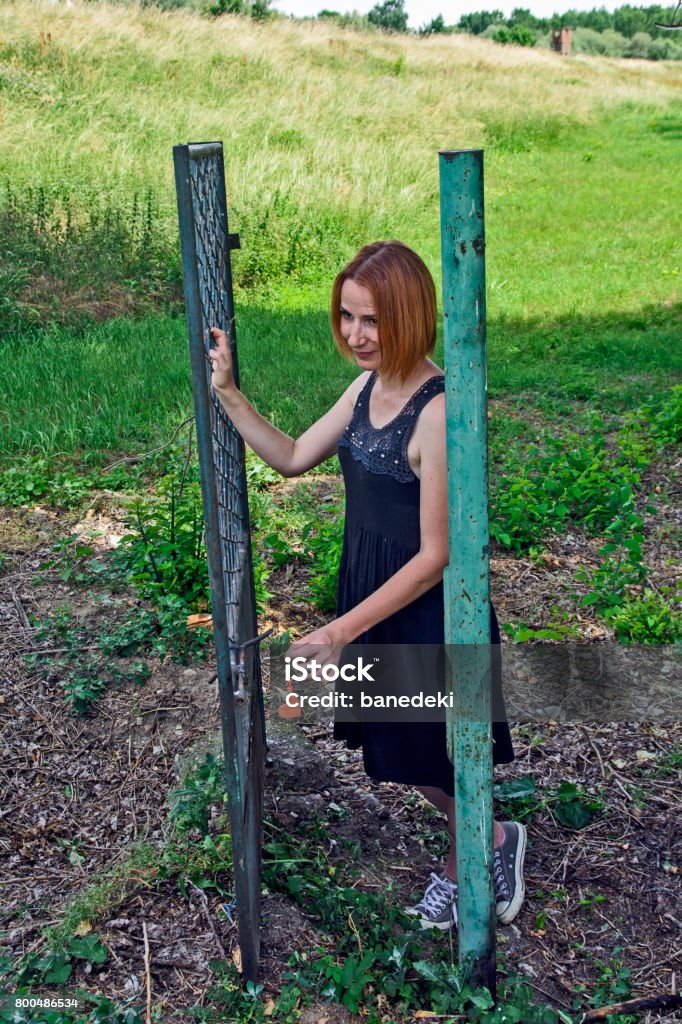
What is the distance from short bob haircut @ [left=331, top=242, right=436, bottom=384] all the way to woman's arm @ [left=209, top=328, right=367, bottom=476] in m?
0.32

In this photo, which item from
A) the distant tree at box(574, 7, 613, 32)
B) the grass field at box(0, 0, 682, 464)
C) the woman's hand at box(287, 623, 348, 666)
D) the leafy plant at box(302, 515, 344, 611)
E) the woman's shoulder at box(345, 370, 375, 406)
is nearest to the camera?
the woman's hand at box(287, 623, 348, 666)

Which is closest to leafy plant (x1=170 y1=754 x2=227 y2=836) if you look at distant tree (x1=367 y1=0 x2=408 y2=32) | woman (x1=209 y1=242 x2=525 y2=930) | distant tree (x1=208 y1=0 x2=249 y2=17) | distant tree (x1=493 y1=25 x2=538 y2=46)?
woman (x1=209 y1=242 x2=525 y2=930)

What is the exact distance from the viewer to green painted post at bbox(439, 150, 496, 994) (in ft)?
6.53

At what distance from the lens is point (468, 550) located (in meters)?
2.19

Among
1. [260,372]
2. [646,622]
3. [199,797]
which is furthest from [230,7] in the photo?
[199,797]

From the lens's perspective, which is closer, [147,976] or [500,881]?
[147,976]

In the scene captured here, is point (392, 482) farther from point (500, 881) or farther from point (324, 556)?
point (324, 556)

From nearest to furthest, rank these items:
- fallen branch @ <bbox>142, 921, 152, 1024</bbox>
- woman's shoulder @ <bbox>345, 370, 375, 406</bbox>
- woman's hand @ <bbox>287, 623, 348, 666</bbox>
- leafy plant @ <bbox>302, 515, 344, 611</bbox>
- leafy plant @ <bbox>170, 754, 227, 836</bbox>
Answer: woman's hand @ <bbox>287, 623, 348, 666</bbox>
fallen branch @ <bbox>142, 921, 152, 1024</bbox>
woman's shoulder @ <bbox>345, 370, 375, 406</bbox>
leafy plant @ <bbox>170, 754, 227, 836</bbox>
leafy plant @ <bbox>302, 515, 344, 611</bbox>

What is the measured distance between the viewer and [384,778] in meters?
2.71

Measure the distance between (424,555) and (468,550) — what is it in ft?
0.47

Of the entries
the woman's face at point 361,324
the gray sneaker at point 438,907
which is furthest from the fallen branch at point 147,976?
the woman's face at point 361,324

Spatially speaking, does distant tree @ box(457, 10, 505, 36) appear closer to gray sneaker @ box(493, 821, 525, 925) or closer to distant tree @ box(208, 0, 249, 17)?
distant tree @ box(208, 0, 249, 17)

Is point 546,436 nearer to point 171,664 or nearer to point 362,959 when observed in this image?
point 171,664

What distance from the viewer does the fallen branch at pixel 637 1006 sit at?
2561 millimetres
